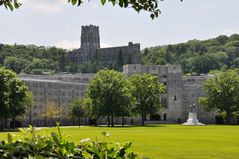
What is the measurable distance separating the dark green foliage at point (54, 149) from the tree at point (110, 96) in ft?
317

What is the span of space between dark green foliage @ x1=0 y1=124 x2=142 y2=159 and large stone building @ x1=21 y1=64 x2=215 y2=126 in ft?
400

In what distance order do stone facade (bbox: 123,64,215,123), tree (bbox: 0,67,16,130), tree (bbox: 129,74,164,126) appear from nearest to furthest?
tree (bbox: 0,67,16,130)
tree (bbox: 129,74,164,126)
stone facade (bbox: 123,64,215,123)

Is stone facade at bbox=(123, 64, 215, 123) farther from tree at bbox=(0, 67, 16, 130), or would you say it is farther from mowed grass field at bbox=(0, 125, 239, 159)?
mowed grass field at bbox=(0, 125, 239, 159)

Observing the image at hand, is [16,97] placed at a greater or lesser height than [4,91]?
lesser

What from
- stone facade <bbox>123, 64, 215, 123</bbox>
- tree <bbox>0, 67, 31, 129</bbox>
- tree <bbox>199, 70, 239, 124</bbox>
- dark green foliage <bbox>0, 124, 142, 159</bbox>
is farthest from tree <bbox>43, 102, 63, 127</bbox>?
dark green foliage <bbox>0, 124, 142, 159</bbox>

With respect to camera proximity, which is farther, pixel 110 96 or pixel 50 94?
pixel 50 94

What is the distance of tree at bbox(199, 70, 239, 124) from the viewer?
394 feet

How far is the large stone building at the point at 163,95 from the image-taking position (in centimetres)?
13125

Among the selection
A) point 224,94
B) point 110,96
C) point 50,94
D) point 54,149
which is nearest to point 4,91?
point 110,96

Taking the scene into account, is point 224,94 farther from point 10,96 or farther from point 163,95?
point 10,96

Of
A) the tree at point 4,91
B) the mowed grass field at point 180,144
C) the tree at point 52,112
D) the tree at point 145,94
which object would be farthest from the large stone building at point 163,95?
the mowed grass field at point 180,144

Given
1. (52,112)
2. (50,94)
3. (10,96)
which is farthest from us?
(50,94)

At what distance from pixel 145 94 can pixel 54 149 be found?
360 feet

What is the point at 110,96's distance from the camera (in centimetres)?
10550
